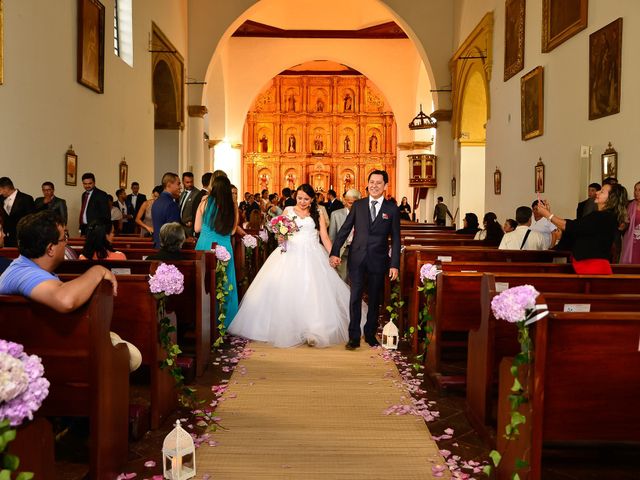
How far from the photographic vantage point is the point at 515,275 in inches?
178

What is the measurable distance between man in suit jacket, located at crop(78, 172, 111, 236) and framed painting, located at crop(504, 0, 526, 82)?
768 cm

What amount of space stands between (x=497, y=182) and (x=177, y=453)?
12.2 m

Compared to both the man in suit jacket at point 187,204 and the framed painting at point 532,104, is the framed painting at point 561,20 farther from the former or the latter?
the man in suit jacket at point 187,204

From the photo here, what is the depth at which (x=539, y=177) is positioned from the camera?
11.7 metres

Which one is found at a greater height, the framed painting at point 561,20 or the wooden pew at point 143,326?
the framed painting at point 561,20

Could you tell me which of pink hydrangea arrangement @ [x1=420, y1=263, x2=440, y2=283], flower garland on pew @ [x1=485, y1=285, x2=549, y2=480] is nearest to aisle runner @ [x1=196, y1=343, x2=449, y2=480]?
flower garland on pew @ [x1=485, y1=285, x2=549, y2=480]

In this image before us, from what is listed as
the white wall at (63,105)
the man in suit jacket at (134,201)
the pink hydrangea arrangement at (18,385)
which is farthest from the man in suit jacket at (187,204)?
the pink hydrangea arrangement at (18,385)

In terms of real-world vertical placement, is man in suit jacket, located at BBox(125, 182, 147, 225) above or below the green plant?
above

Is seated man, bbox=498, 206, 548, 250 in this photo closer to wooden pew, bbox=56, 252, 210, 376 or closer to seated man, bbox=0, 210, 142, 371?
wooden pew, bbox=56, 252, 210, 376

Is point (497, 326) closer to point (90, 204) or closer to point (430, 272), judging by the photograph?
point (430, 272)

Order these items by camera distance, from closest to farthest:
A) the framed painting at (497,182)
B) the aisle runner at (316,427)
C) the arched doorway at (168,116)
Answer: the aisle runner at (316,427) → the framed painting at (497,182) → the arched doorway at (168,116)

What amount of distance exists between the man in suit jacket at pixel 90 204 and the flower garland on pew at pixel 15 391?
831cm

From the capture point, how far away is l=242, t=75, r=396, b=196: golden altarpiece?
31.3 m

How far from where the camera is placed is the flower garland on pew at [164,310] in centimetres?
414
